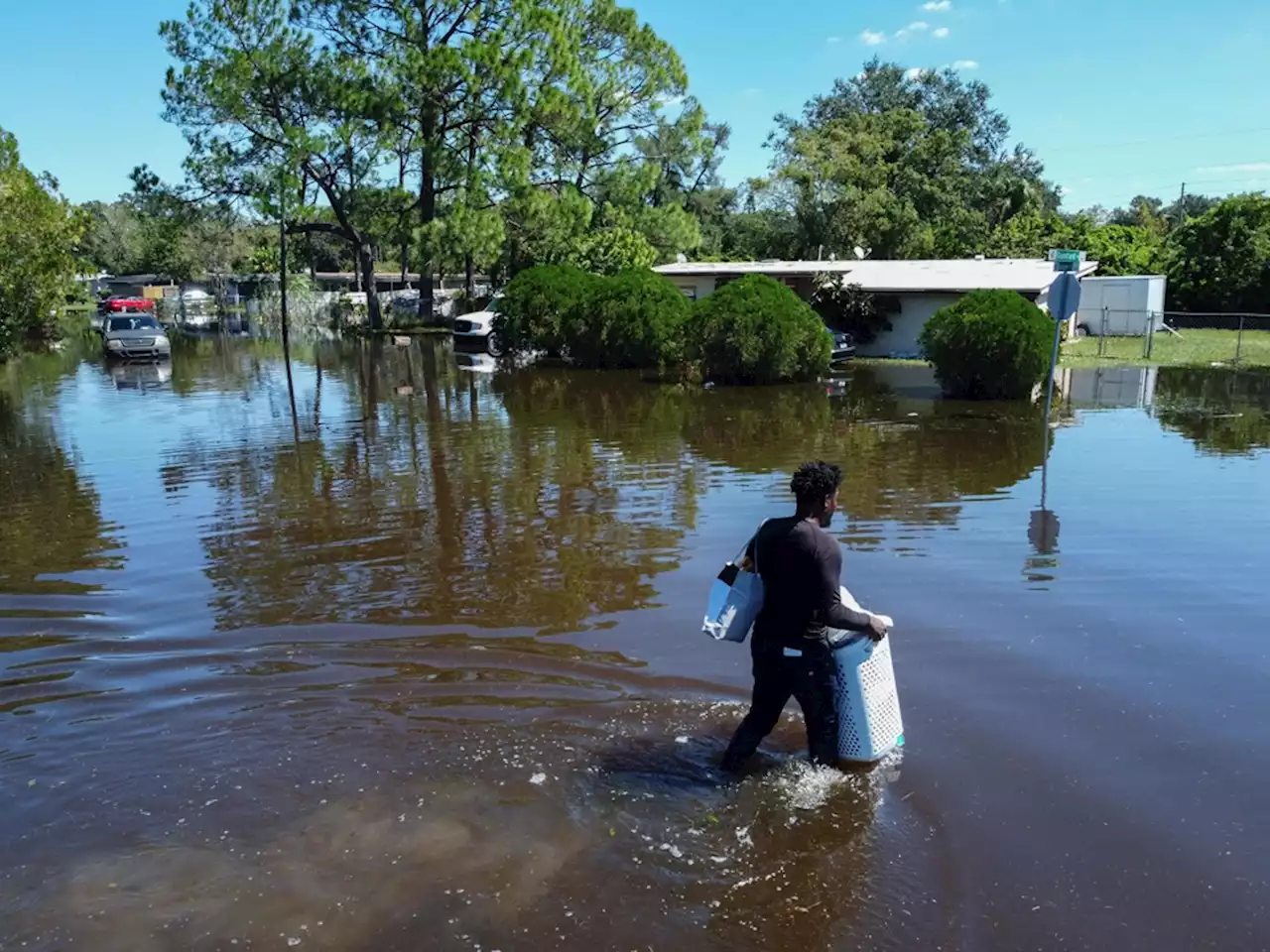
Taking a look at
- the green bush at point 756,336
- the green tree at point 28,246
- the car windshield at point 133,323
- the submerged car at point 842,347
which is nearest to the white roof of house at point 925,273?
the submerged car at point 842,347

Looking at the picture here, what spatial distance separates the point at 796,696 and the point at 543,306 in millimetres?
24975

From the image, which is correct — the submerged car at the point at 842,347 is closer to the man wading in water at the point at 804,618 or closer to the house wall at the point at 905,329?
the house wall at the point at 905,329

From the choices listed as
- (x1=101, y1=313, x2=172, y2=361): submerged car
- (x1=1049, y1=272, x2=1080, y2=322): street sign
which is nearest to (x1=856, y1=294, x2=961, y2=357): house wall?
(x1=1049, y1=272, x2=1080, y2=322): street sign

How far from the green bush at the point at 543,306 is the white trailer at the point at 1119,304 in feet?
56.9

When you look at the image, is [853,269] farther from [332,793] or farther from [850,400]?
[332,793]

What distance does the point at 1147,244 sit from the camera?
45.6 m

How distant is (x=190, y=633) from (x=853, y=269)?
28428 mm

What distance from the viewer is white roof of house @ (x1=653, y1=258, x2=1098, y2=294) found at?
27906mm

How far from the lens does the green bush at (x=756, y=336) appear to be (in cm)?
2239

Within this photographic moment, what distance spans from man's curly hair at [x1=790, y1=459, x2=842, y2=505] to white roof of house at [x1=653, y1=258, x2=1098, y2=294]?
76.4 ft

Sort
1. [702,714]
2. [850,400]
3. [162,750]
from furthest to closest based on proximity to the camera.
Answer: [850,400] → [702,714] → [162,750]

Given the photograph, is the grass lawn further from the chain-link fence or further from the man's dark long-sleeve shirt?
the man's dark long-sleeve shirt

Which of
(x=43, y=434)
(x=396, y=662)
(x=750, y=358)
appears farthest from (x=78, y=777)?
(x=750, y=358)

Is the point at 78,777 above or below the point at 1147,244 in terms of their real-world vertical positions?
below
